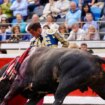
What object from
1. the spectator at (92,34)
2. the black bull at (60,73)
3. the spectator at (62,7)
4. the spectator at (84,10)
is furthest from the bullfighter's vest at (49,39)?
the spectator at (62,7)

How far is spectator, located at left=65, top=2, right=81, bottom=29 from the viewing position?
44.7 feet

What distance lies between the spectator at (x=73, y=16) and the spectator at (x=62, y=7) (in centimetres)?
35

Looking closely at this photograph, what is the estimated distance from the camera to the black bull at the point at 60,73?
25.4 feet

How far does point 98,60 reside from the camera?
25.7ft

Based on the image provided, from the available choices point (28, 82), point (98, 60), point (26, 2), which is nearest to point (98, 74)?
point (98, 60)

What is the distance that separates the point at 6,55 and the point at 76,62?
15.4 ft

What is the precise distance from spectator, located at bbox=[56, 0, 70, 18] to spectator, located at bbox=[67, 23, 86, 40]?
1021 mm

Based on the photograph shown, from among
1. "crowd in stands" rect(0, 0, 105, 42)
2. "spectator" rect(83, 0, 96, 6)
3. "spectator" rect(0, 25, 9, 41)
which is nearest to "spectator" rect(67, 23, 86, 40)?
"crowd in stands" rect(0, 0, 105, 42)

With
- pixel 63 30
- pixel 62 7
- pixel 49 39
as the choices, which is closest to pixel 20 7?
pixel 62 7

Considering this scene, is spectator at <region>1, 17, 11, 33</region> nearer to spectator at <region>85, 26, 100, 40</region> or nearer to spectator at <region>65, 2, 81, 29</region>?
spectator at <region>65, 2, 81, 29</region>

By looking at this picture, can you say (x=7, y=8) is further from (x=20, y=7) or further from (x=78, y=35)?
(x=78, y=35)

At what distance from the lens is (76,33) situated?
1323cm

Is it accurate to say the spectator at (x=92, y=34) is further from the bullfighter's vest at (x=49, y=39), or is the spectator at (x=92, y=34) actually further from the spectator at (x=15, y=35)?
the bullfighter's vest at (x=49, y=39)

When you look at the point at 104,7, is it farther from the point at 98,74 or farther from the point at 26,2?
the point at 98,74
